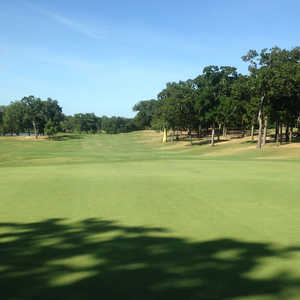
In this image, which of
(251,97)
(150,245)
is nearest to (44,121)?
(251,97)

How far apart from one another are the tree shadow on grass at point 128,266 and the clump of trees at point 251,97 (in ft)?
125

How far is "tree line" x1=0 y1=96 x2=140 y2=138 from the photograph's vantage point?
102 m

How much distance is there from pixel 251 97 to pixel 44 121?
273 feet

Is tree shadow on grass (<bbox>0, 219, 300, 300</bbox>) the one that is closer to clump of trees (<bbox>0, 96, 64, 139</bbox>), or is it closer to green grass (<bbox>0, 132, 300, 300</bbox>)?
green grass (<bbox>0, 132, 300, 300</bbox>)

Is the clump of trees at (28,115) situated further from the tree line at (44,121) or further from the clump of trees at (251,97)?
the clump of trees at (251,97)

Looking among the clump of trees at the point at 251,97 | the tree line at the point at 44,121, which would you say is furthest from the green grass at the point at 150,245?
the tree line at the point at 44,121

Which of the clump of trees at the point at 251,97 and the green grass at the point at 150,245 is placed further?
the clump of trees at the point at 251,97

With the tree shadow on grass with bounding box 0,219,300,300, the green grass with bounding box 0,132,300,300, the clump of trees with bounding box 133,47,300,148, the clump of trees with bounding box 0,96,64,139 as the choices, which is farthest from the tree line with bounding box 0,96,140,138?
the tree shadow on grass with bounding box 0,219,300,300

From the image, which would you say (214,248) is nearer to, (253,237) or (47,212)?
(253,237)

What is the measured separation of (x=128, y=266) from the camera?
13.2ft

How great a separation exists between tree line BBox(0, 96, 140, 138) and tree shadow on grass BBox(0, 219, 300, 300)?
96447mm

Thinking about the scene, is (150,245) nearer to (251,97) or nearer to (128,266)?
(128,266)

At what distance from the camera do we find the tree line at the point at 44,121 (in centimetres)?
10244

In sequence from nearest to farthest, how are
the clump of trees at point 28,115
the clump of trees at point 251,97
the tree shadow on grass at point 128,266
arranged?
the tree shadow on grass at point 128,266, the clump of trees at point 251,97, the clump of trees at point 28,115
